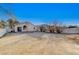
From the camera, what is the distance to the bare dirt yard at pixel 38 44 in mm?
1533

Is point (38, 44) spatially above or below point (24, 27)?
below

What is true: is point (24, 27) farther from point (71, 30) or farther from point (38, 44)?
point (71, 30)

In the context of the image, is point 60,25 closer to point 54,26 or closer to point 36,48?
point 54,26

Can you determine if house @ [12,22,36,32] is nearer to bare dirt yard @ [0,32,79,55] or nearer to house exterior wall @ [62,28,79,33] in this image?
bare dirt yard @ [0,32,79,55]

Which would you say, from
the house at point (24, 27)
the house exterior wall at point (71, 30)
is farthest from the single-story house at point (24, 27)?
the house exterior wall at point (71, 30)

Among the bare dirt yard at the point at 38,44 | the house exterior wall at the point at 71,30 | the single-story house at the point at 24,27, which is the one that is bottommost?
the bare dirt yard at the point at 38,44

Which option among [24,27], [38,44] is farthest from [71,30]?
[24,27]

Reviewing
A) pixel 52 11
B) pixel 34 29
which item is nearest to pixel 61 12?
pixel 52 11

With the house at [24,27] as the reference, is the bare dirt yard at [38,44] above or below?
below

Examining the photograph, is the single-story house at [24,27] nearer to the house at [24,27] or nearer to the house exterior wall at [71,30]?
the house at [24,27]

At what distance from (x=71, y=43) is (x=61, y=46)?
0.35 feet

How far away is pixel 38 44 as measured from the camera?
1555 millimetres

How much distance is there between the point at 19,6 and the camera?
1.56 metres

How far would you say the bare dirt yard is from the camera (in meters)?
1.53
